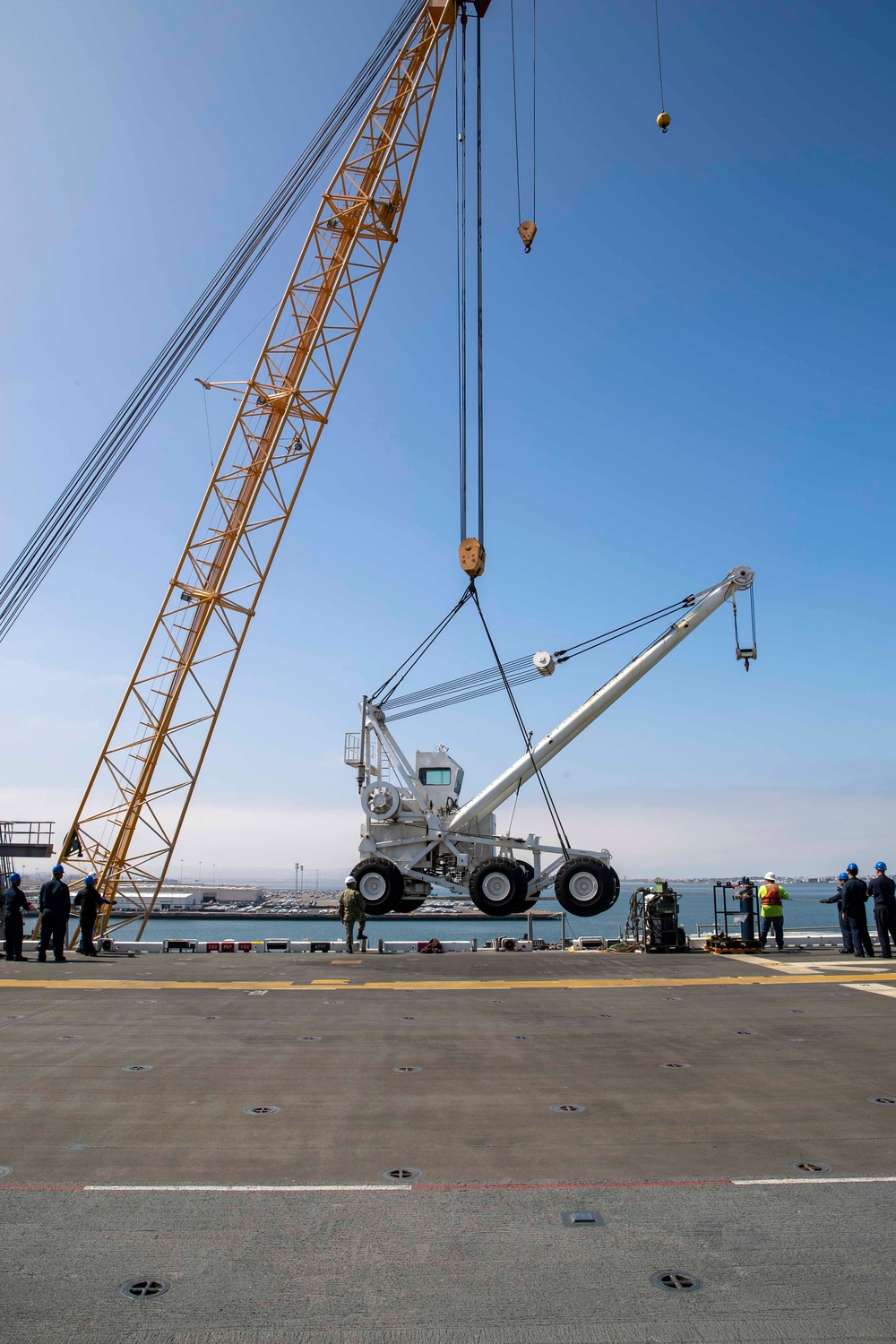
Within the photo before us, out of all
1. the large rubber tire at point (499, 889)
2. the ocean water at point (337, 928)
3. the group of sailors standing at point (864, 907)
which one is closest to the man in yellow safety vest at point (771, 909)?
the group of sailors standing at point (864, 907)

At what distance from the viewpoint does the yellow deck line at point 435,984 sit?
13.8m

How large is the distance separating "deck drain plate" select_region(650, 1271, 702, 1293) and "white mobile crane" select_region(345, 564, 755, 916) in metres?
21.0

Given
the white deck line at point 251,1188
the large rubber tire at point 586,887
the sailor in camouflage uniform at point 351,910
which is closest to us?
the white deck line at point 251,1188

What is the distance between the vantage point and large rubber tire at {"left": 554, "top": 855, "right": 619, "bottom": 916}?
82.7 feet

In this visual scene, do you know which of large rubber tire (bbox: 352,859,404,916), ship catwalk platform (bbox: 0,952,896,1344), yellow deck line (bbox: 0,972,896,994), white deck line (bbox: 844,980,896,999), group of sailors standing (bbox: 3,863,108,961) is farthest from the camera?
large rubber tire (bbox: 352,859,404,916)

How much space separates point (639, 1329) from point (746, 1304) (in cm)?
63

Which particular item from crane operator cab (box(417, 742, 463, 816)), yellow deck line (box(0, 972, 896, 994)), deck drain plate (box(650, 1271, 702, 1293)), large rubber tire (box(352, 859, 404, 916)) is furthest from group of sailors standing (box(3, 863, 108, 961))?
deck drain plate (box(650, 1271, 702, 1293))

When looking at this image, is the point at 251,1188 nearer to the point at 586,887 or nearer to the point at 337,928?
the point at 586,887

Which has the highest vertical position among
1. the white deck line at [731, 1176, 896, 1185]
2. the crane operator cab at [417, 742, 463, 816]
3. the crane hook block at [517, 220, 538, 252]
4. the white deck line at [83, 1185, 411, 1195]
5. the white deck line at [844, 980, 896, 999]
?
the crane hook block at [517, 220, 538, 252]

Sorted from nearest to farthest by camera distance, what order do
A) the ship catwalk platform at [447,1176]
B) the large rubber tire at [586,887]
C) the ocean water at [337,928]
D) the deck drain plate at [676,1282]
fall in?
the ship catwalk platform at [447,1176] < the deck drain plate at [676,1282] < the large rubber tire at [586,887] < the ocean water at [337,928]

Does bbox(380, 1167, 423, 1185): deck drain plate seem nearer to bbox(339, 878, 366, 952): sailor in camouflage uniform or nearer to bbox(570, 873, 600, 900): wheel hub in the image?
bbox(339, 878, 366, 952): sailor in camouflage uniform

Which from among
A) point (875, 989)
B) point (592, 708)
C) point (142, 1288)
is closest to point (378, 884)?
point (592, 708)

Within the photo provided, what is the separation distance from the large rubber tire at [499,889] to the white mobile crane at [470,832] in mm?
27

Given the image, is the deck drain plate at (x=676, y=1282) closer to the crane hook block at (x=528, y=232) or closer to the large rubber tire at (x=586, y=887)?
the large rubber tire at (x=586, y=887)
